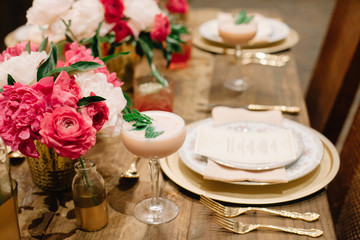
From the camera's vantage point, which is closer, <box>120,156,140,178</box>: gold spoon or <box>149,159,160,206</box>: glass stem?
<box>149,159,160,206</box>: glass stem

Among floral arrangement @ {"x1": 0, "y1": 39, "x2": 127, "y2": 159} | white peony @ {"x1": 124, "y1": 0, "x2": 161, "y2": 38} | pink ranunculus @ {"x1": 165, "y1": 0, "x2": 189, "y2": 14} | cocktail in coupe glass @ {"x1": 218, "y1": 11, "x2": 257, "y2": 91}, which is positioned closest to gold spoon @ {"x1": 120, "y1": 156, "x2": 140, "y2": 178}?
floral arrangement @ {"x1": 0, "y1": 39, "x2": 127, "y2": 159}

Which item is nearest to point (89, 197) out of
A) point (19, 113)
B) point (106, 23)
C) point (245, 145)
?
point (19, 113)

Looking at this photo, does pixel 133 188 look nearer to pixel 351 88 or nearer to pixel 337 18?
pixel 351 88

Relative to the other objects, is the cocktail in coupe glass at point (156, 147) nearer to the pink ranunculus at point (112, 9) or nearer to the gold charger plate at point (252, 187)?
the gold charger plate at point (252, 187)

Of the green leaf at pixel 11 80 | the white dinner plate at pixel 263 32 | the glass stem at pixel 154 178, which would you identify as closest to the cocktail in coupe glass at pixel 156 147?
the glass stem at pixel 154 178

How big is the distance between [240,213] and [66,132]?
40 centimetres

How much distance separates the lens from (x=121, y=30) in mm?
1171

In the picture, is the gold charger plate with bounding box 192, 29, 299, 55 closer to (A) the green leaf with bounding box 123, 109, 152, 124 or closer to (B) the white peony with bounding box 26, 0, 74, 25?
(B) the white peony with bounding box 26, 0, 74, 25

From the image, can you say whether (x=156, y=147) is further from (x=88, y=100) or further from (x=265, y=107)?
(x=265, y=107)

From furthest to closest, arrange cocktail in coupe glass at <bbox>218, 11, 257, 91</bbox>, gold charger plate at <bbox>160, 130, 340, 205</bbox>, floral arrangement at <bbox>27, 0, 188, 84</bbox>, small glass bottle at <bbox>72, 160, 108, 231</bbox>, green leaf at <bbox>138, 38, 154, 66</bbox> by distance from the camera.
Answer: cocktail in coupe glass at <bbox>218, 11, 257, 91</bbox> → green leaf at <bbox>138, 38, 154, 66</bbox> → floral arrangement at <bbox>27, 0, 188, 84</bbox> → gold charger plate at <bbox>160, 130, 340, 205</bbox> → small glass bottle at <bbox>72, 160, 108, 231</bbox>

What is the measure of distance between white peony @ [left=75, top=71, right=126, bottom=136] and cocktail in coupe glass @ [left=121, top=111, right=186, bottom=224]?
5 cm

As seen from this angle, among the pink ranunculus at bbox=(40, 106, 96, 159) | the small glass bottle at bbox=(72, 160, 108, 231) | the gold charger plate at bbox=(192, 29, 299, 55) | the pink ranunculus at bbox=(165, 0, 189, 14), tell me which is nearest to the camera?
the pink ranunculus at bbox=(40, 106, 96, 159)

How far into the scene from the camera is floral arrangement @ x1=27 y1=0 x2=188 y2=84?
0.98 meters

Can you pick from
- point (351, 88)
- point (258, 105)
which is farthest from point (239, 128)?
point (351, 88)
